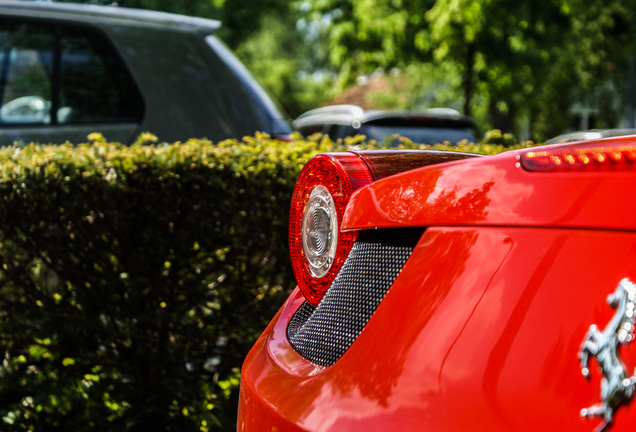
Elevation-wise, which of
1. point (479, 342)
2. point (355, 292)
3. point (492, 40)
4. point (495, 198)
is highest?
point (495, 198)

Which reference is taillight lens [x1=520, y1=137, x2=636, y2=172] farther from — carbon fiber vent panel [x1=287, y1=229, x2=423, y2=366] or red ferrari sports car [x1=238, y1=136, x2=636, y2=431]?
carbon fiber vent panel [x1=287, y1=229, x2=423, y2=366]

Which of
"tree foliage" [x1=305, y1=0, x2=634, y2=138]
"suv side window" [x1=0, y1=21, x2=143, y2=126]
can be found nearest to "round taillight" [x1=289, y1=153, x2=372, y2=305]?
"suv side window" [x1=0, y1=21, x2=143, y2=126]

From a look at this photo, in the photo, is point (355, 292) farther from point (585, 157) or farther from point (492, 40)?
point (492, 40)

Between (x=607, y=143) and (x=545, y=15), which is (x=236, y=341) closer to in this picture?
(x=607, y=143)

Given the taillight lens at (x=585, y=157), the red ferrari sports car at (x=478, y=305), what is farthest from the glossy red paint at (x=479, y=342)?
the taillight lens at (x=585, y=157)

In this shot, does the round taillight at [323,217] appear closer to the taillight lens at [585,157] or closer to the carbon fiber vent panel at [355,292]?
the carbon fiber vent panel at [355,292]

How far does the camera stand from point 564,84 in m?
24.8

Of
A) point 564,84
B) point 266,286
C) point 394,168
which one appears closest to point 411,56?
point 564,84

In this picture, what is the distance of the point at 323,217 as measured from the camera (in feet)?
6.23

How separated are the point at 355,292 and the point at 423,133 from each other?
29.2 ft

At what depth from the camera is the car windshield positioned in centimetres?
1028

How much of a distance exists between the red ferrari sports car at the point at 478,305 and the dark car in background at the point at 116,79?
3.38m

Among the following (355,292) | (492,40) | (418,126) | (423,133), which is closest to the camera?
(355,292)

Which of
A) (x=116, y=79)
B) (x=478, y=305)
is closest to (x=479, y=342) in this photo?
(x=478, y=305)
